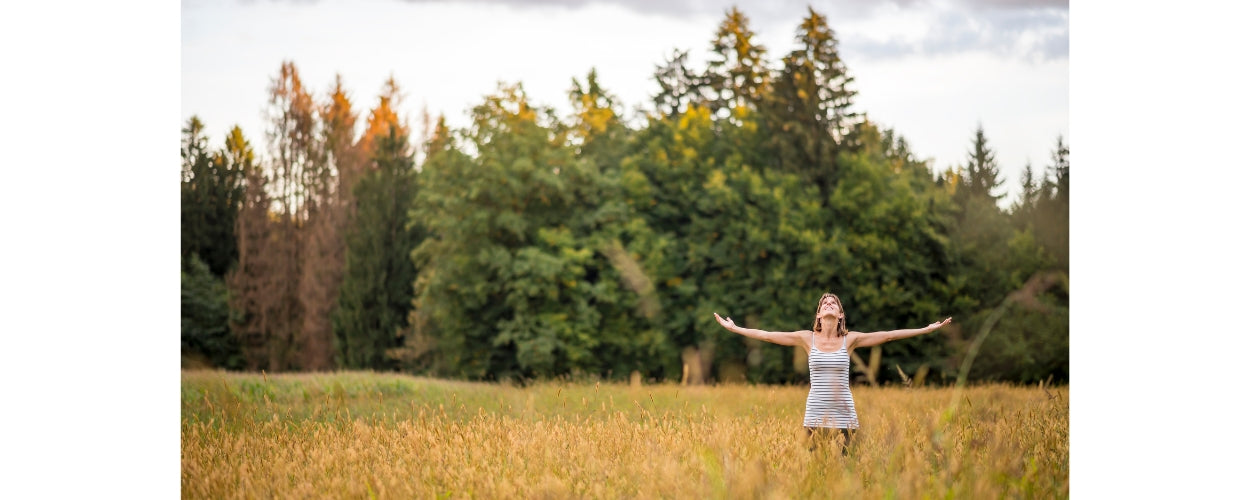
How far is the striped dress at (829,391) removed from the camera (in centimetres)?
537

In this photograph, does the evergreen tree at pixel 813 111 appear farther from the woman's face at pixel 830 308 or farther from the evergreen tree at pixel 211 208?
the woman's face at pixel 830 308

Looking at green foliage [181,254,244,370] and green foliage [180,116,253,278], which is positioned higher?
green foliage [180,116,253,278]

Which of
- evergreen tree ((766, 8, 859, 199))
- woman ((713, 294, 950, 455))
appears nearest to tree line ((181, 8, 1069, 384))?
evergreen tree ((766, 8, 859, 199))

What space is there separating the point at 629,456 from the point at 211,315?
75.1 feet

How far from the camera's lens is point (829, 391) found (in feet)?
18.0

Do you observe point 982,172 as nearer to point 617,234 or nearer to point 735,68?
point 735,68

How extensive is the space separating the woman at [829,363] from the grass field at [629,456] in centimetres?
23

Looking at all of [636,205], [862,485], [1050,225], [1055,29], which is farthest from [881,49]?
[636,205]

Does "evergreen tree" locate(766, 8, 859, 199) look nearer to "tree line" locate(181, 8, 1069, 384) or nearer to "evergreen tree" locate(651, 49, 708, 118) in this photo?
"tree line" locate(181, 8, 1069, 384)

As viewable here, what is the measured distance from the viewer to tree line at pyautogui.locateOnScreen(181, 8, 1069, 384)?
73.2ft

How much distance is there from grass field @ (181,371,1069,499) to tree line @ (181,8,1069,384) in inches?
572

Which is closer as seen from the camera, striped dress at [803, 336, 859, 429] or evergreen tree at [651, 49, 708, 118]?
striped dress at [803, 336, 859, 429]

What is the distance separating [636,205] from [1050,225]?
35.7 feet
